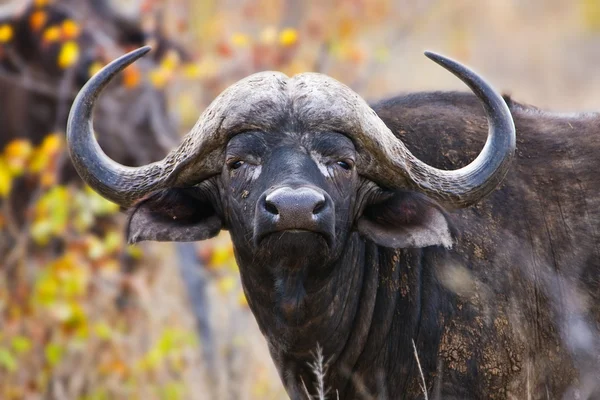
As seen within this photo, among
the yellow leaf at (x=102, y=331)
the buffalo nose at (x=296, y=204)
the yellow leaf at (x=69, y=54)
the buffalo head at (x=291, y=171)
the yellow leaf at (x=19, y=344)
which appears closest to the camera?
the buffalo nose at (x=296, y=204)

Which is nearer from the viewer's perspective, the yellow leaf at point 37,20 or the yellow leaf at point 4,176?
the yellow leaf at point 4,176

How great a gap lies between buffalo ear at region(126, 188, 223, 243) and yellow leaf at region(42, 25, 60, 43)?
14.9 ft

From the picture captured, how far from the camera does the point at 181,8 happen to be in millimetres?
14086

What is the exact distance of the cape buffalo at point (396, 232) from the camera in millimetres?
5031

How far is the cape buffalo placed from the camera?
503 cm

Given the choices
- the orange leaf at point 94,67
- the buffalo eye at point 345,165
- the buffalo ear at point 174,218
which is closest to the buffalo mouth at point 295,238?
the buffalo eye at point 345,165

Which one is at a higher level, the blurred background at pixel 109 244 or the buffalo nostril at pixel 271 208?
the blurred background at pixel 109 244

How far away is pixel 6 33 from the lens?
30.7ft

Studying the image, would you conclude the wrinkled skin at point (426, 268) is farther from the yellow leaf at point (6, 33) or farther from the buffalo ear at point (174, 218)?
the yellow leaf at point (6, 33)

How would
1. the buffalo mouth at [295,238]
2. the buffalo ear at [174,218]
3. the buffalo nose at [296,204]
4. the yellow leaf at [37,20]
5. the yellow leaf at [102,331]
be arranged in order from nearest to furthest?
1. the buffalo nose at [296,204]
2. the buffalo mouth at [295,238]
3. the buffalo ear at [174,218]
4. the yellow leaf at [102,331]
5. the yellow leaf at [37,20]

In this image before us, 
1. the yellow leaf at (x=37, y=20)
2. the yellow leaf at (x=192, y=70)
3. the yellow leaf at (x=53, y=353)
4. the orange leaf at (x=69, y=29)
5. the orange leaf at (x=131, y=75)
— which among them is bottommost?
the yellow leaf at (x=53, y=353)

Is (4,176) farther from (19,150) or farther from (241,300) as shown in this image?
(241,300)

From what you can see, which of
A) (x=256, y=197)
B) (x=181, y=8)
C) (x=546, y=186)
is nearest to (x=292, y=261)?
(x=256, y=197)

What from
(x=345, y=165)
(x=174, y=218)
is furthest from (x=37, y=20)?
(x=345, y=165)
